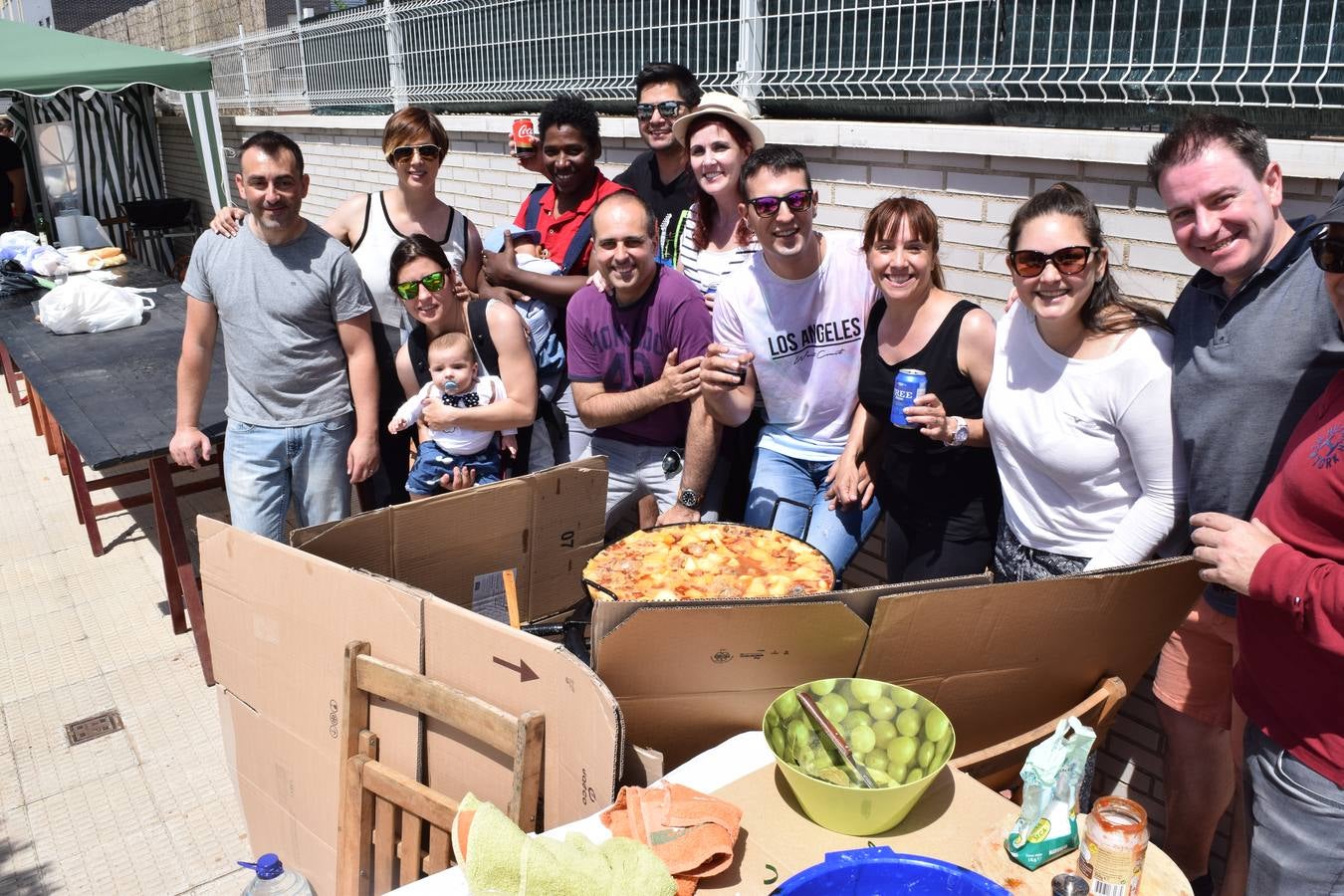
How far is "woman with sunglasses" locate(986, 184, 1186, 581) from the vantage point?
2.46 m

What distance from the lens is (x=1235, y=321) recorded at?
222 cm

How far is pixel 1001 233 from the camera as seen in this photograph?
3.74 m

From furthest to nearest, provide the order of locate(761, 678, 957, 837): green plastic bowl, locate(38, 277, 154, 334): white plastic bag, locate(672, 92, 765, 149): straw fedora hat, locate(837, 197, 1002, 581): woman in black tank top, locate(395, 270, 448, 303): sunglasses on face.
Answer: locate(38, 277, 154, 334): white plastic bag → locate(672, 92, 765, 149): straw fedora hat → locate(395, 270, 448, 303): sunglasses on face → locate(837, 197, 1002, 581): woman in black tank top → locate(761, 678, 957, 837): green plastic bowl

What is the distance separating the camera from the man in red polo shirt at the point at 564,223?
437cm

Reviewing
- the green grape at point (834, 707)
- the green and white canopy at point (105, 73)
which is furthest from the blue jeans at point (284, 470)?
the green and white canopy at point (105, 73)

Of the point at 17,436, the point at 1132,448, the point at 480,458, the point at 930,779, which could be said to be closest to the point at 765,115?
the point at 480,458

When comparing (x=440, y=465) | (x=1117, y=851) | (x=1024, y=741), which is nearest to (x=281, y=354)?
(x=440, y=465)

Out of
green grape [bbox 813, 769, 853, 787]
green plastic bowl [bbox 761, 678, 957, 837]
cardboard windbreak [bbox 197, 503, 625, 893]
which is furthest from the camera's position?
cardboard windbreak [bbox 197, 503, 625, 893]

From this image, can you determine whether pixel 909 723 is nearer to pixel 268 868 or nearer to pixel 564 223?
pixel 268 868

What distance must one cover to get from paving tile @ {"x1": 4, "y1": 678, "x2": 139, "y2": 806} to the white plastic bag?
10.6 ft

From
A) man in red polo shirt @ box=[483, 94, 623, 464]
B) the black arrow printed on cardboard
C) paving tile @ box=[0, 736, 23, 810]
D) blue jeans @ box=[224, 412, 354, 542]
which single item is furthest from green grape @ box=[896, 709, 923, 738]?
paving tile @ box=[0, 736, 23, 810]

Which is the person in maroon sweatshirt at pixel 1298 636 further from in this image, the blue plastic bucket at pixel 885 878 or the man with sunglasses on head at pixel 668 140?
the man with sunglasses on head at pixel 668 140

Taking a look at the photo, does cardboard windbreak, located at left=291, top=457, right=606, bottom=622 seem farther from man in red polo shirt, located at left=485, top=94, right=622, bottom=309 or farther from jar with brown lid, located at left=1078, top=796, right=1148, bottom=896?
jar with brown lid, located at left=1078, top=796, right=1148, bottom=896

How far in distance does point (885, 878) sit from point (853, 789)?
0.21m
